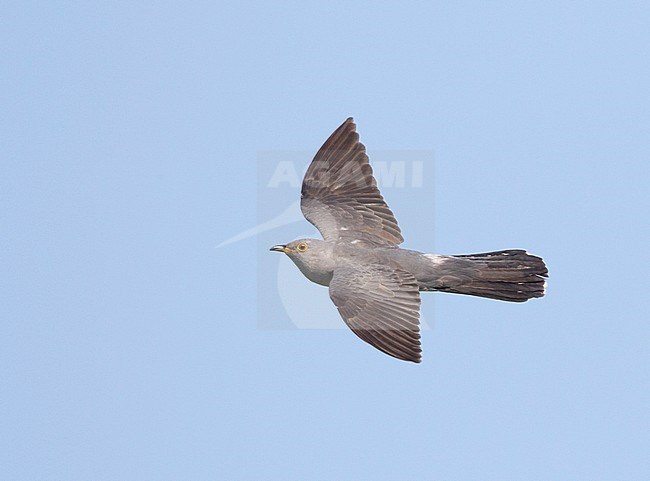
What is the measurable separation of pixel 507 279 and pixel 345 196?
2.71m

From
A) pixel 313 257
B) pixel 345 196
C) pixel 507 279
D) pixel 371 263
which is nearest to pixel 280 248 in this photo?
pixel 313 257

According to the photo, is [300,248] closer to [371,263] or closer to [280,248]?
[280,248]

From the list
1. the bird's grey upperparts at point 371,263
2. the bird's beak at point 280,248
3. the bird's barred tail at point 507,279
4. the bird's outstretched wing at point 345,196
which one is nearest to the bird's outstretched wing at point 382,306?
the bird's grey upperparts at point 371,263

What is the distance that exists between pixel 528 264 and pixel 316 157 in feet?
11.6

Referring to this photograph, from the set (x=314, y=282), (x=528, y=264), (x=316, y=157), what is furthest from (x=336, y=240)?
(x=528, y=264)

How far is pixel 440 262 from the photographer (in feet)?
46.6

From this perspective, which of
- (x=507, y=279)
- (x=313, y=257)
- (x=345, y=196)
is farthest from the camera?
(x=345, y=196)

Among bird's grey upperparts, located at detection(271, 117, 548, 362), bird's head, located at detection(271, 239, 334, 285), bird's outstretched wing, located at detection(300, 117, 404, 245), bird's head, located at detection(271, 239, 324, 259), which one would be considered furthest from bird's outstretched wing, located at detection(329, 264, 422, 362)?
bird's outstretched wing, located at detection(300, 117, 404, 245)

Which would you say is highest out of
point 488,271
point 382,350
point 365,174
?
point 365,174

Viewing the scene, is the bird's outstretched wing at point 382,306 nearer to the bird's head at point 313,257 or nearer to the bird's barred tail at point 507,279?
the bird's head at point 313,257

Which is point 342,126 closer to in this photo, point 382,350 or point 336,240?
point 336,240

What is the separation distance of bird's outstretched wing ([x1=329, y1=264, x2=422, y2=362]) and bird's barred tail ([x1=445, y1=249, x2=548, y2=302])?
1.12 meters

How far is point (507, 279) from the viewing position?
46.4ft

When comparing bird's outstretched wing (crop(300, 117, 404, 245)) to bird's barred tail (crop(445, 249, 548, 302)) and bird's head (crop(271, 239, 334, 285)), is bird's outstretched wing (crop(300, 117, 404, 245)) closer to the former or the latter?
bird's head (crop(271, 239, 334, 285))
